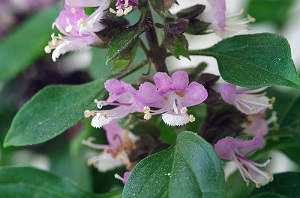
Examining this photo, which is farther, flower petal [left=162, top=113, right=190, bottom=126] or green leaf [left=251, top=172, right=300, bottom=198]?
green leaf [left=251, top=172, right=300, bottom=198]

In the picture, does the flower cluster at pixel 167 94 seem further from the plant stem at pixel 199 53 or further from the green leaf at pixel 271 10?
the green leaf at pixel 271 10

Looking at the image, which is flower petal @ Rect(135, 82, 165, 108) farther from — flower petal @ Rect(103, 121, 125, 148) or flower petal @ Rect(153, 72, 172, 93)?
flower petal @ Rect(103, 121, 125, 148)

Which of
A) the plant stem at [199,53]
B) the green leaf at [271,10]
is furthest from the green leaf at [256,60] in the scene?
the green leaf at [271,10]

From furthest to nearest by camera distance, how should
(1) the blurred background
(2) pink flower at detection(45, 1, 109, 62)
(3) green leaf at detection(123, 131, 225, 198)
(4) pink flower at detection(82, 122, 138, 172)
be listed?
(1) the blurred background < (4) pink flower at detection(82, 122, 138, 172) < (2) pink flower at detection(45, 1, 109, 62) < (3) green leaf at detection(123, 131, 225, 198)

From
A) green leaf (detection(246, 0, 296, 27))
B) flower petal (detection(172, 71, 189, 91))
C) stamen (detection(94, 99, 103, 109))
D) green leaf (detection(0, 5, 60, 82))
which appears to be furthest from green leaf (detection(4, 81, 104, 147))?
green leaf (detection(246, 0, 296, 27))

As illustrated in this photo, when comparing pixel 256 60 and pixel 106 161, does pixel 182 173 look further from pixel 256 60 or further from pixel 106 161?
pixel 106 161

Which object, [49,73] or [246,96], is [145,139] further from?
[49,73]

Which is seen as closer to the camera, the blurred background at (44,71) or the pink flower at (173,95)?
the pink flower at (173,95)

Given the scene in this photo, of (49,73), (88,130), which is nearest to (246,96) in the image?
(88,130)
